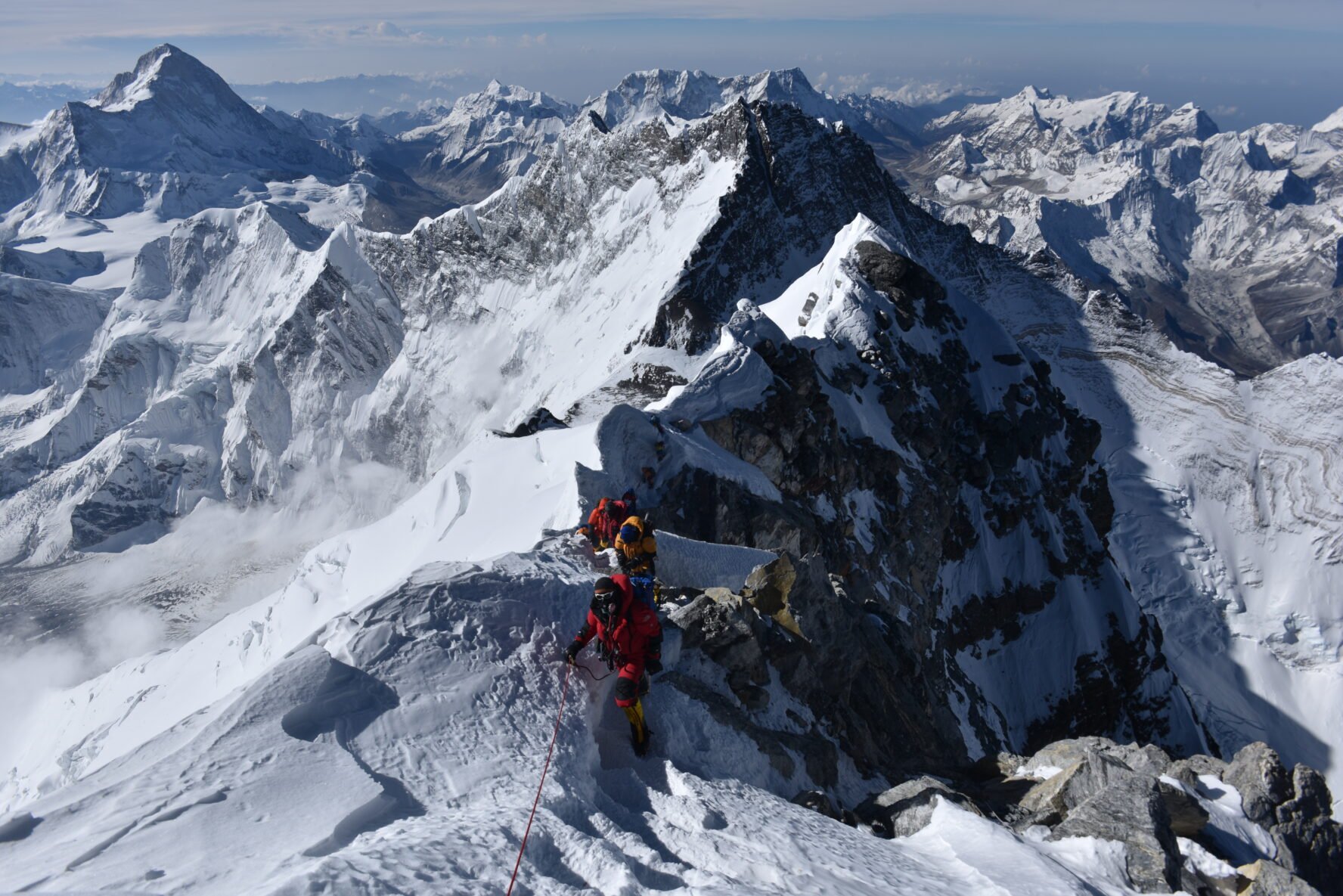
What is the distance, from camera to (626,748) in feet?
37.9

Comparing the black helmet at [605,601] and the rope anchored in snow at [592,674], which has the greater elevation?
the black helmet at [605,601]

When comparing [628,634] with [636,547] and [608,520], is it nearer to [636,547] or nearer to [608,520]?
[636,547]

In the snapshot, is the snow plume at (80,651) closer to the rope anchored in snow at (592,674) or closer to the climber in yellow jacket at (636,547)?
the climber in yellow jacket at (636,547)

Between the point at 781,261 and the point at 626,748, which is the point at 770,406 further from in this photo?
the point at 781,261


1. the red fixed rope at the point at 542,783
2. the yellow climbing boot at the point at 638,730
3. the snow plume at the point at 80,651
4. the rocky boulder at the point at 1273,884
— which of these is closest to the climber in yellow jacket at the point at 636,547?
the red fixed rope at the point at 542,783

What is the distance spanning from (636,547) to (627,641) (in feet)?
10.3

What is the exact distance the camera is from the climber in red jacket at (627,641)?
11398 millimetres

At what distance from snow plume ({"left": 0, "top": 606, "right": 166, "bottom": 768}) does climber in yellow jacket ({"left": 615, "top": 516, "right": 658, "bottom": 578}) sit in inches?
4326

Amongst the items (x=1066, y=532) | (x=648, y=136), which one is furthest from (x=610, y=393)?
(x=648, y=136)

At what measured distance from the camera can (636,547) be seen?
14625 mm

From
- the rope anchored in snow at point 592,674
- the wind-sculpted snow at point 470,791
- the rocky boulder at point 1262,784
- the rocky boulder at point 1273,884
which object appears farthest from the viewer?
the rocky boulder at point 1262,784

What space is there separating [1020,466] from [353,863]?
51.2 metres

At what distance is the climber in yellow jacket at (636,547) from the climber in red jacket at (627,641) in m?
2.31

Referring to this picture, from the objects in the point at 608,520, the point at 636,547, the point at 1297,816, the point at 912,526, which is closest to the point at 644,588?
the point at 636,547
